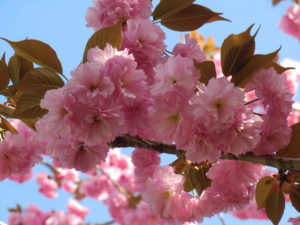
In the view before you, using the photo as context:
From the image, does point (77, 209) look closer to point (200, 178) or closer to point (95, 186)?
point (95, 186)

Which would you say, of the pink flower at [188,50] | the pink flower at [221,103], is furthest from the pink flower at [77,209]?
the pink flower at [221,103]

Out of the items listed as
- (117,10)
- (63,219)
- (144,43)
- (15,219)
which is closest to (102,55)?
(144,43)

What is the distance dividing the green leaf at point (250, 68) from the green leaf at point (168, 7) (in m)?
0.30

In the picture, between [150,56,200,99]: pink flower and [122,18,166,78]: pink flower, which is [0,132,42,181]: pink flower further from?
[150,56,200,99]: pink flower

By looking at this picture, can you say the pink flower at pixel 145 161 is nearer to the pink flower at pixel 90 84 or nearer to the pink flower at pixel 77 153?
the pink flower at pixel 77 153

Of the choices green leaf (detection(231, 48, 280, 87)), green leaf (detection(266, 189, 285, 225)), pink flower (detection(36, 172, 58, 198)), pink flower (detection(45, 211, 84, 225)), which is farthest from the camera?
pink flower (detection(36, 172, 58, 198))

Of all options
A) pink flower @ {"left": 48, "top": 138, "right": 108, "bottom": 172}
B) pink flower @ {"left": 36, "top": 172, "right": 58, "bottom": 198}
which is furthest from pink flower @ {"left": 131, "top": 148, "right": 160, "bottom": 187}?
pink flower @ {"left": 36, "top": 172, "right": 58, "bottom": 198}

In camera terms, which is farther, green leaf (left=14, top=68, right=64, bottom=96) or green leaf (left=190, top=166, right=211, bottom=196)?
green leaf (left=190, top=166, right=211, bottom=196)

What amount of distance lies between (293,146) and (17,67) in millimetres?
948

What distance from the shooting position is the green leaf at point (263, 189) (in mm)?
1223

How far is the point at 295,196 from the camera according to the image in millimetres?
1202

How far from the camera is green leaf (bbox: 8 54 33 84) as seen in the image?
1.28 m

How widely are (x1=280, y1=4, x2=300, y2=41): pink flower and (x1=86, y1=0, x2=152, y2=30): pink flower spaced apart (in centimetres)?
445

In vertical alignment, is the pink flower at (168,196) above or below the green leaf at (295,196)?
above
